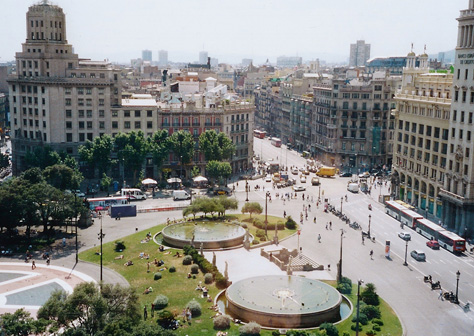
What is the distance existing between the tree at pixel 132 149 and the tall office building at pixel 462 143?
5677cm

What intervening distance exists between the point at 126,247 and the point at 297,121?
107395 millimetres

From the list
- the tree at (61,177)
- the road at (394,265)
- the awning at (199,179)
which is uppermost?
the tree at (61,177)

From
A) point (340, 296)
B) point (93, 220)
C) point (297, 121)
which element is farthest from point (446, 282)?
point (297, 121)

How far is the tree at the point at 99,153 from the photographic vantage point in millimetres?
112562

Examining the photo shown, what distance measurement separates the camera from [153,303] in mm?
60000

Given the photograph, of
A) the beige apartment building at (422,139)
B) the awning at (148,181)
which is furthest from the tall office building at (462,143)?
the awning at (148,181)

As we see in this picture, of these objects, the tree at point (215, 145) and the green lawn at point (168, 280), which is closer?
the green lawn at point (168, 280)

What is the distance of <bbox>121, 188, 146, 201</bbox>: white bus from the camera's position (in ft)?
358

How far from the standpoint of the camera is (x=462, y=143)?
3479 inches

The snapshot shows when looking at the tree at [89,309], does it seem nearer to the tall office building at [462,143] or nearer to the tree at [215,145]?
the tall office building at [462,143]

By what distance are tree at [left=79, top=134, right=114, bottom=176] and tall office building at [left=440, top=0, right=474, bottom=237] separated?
204 ft

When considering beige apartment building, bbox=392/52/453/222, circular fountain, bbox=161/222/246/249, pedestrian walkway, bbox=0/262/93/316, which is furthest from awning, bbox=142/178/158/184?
beige apartment building, bbox=392/52/453/222

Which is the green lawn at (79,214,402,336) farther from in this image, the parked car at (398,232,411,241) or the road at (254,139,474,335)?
the parked car at (398,232,411,241)

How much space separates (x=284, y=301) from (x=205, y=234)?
26692mm
